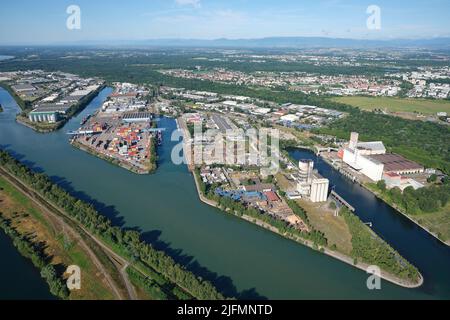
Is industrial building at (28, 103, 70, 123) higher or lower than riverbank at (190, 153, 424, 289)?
higher

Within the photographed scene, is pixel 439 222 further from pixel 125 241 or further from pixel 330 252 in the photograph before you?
pixel 125 241

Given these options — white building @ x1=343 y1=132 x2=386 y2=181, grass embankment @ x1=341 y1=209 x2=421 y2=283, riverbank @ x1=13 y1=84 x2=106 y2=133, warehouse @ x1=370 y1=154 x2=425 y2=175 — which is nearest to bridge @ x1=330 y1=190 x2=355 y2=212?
grass embankment @ x1=341 y1=209 x2=421 y2=283

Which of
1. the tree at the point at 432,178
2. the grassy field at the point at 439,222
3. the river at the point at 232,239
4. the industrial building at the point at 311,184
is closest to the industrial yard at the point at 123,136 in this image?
the river at the point at 232,239

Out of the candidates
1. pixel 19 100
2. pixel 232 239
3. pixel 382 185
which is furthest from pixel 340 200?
pixel 19 100

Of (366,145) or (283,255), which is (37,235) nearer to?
(283,255)

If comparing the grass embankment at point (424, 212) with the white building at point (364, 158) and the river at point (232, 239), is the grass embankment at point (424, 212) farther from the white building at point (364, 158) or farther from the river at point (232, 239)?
the white building at point (364, 158)

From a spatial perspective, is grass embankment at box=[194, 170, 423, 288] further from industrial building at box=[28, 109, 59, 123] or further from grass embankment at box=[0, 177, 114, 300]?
industrial building at box=[28, 109, 59, 123]

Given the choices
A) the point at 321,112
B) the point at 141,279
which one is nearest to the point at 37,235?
the point at 141,279

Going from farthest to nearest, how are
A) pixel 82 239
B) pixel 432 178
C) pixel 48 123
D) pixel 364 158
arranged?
pixel 48 123, pixel 364 158, pixel 432 178, pixel 82 239
